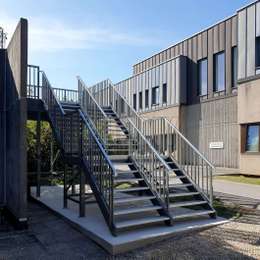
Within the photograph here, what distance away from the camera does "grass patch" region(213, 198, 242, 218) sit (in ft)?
27.5

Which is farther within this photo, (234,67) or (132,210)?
(234,67)

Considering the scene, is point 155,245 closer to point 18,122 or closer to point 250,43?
point 18,122

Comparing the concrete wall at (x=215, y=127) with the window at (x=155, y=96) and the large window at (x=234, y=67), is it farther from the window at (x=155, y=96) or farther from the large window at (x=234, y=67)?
the window at (x=155, y=96)

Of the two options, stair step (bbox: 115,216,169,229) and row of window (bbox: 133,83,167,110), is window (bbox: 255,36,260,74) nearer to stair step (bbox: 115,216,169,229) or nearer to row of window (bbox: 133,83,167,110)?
row of window (bbox: 133,83,167,110)

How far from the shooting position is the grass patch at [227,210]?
330 inches

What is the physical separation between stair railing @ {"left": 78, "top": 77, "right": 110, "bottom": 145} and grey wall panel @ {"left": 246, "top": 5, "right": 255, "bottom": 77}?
29.0ft

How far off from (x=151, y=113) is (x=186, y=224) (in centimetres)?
2022

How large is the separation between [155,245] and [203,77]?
1742cm

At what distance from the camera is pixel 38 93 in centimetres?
1243

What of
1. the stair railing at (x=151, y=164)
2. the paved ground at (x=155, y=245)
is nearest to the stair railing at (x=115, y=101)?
the stair railing at (x=151, y=164)

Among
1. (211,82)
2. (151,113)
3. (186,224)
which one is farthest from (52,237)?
(151,113)

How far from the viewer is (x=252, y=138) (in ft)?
56.5

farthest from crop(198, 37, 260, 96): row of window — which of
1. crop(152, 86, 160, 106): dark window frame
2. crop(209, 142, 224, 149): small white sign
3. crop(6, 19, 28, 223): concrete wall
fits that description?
crop(6, 19, 28, 223): concrete wall

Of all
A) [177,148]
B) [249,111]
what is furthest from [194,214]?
[249,111]
